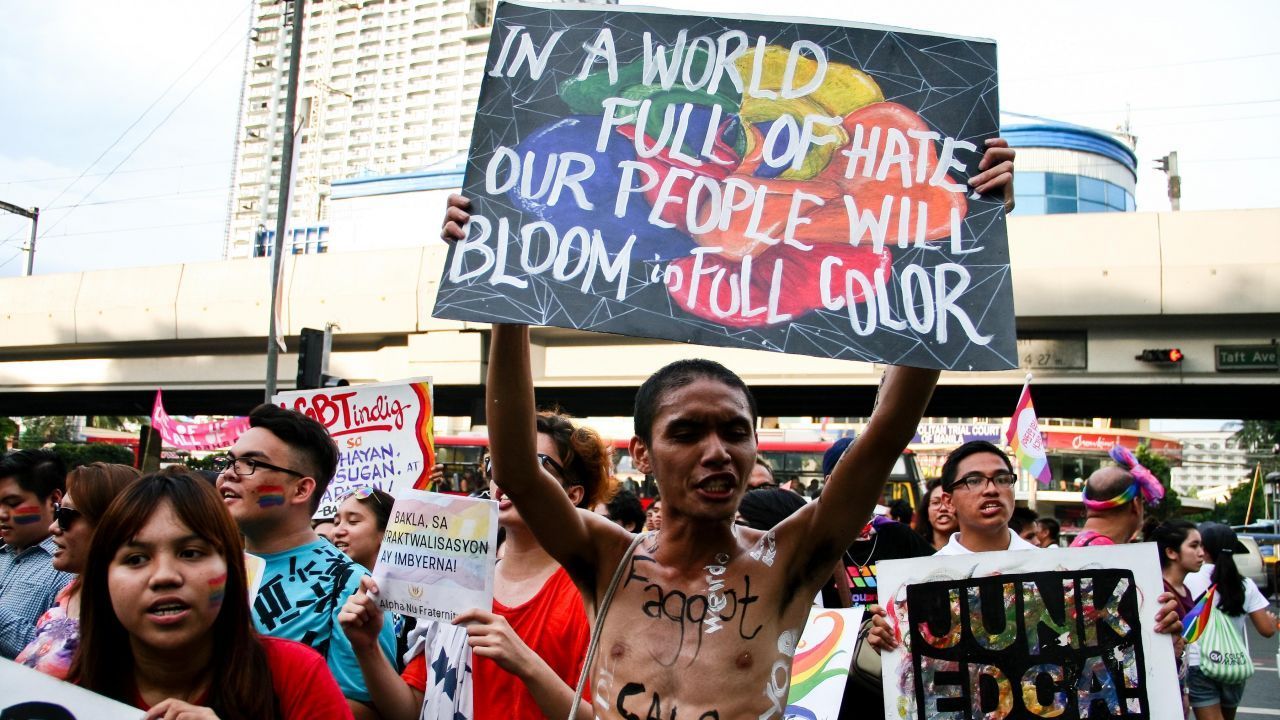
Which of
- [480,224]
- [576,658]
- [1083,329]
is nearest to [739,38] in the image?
[480,224]

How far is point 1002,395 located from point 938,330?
793 inches

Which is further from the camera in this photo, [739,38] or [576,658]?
[576,658]

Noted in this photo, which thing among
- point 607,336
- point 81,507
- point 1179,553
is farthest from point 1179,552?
point 607,336

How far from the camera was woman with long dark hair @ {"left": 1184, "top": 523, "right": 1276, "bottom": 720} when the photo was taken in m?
6.20

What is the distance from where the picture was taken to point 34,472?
485 centimetres

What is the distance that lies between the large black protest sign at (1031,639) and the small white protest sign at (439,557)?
1.33 meters

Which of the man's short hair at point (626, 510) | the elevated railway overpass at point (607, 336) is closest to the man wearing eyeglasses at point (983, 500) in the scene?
the man's short hair at point (626, 510)

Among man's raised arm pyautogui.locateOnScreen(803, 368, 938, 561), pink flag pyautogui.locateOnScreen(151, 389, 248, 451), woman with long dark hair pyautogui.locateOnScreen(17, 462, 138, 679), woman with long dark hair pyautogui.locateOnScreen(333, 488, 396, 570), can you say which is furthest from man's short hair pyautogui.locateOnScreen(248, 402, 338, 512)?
pink flag pyautogui.locateOnScreen(151, 389, 248, 451)

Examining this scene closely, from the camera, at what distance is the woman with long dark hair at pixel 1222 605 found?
620cm

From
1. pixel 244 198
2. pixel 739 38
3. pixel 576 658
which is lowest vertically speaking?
pixel 576 658

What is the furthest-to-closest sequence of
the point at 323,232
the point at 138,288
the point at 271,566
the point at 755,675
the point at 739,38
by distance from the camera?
the point at 323,232 < the point at 138,288 < the point at 271,566 < the point at 739,38 < the point at 755,675

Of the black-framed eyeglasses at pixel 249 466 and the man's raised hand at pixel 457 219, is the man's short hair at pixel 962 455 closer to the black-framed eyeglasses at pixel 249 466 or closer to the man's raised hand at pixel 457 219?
the man's raised hand at pixel 457 219

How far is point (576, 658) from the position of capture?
9.48ft

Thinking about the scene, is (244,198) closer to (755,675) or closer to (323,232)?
(323,232)
